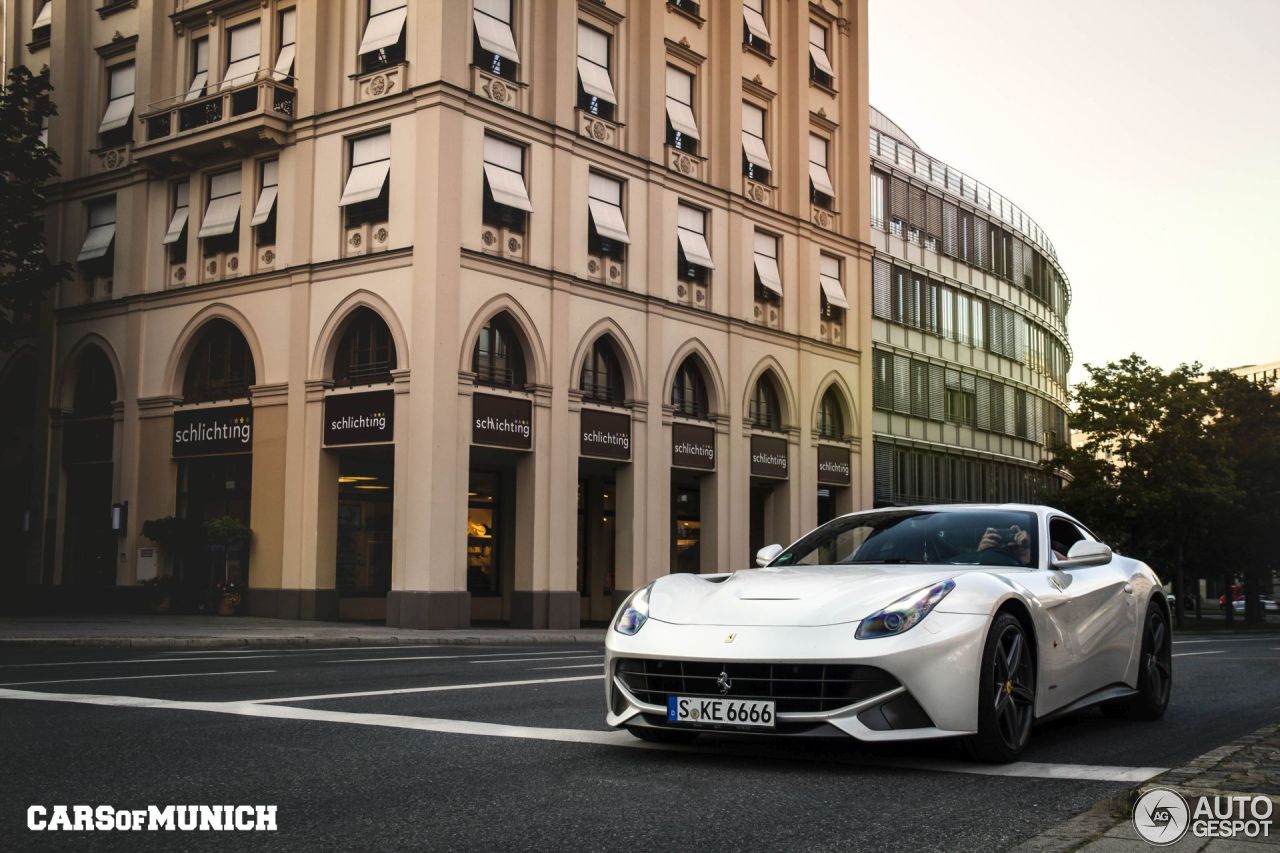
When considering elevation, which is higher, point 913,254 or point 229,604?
point 913,254

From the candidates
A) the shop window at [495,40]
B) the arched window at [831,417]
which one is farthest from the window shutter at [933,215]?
the shop window at [495,40]

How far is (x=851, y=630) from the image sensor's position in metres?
6.15

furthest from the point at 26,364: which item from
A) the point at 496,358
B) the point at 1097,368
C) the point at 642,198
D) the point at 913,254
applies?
the point at 1097,368

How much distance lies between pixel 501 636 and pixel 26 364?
61.6ft

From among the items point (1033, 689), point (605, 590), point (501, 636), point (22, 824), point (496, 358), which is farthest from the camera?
point (605, 590)

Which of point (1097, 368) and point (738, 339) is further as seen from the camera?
point (1097, 368)

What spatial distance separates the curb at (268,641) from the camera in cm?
1920

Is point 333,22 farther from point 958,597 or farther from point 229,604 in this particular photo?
point 958,597

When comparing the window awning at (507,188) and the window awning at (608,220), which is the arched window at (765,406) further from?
the window awning at (507,188)

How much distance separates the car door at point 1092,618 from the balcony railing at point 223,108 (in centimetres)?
2521

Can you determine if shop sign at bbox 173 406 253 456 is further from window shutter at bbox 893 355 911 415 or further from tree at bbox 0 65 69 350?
window shutter at bbox 893 355 911 415

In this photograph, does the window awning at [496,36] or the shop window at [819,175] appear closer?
the window awning at [496,36]

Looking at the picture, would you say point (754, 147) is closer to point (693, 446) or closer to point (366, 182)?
point (693, 446)

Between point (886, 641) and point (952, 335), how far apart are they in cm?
4515
